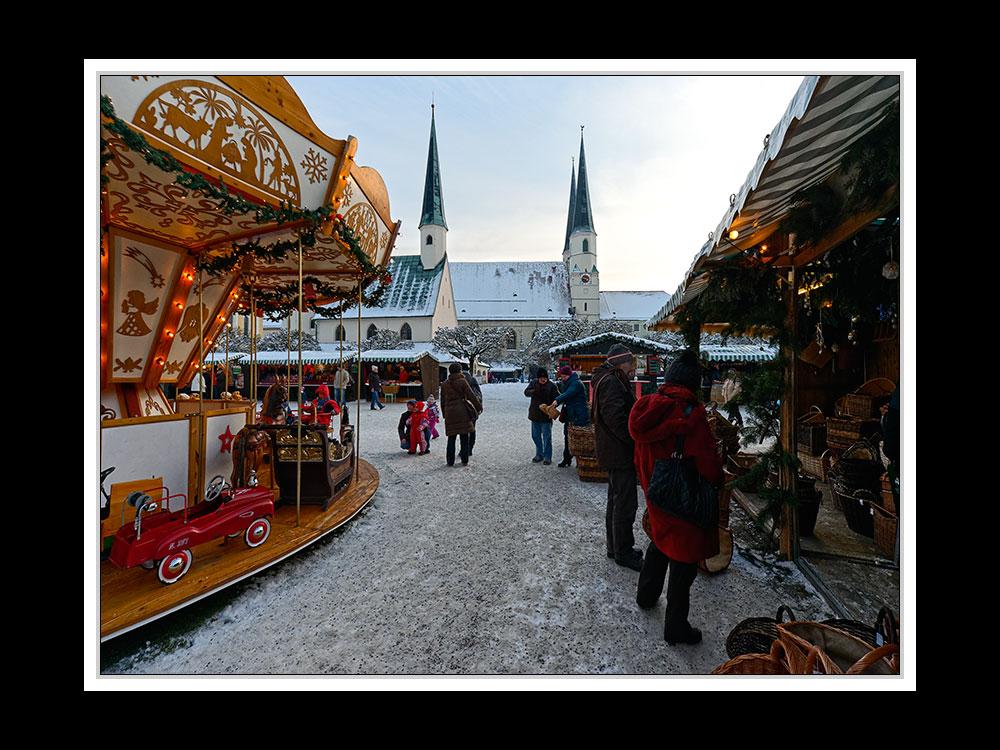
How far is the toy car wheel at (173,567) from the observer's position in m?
2.54

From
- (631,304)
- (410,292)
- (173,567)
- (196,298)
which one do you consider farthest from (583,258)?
(173,567)

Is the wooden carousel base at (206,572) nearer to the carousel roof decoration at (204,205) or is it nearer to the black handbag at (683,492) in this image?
the carousel roof decoration at (204,205)

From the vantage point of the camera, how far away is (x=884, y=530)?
3176mm

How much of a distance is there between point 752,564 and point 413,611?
2743mm

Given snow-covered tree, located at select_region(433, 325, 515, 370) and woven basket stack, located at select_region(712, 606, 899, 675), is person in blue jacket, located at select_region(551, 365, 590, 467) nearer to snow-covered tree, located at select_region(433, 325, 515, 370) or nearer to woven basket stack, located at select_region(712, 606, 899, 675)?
woven basket stack, located at select_region(712, 606, 899, 675)

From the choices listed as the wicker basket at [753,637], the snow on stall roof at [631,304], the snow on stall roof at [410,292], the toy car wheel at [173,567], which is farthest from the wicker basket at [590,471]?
the snow on stall roof at [631,304]

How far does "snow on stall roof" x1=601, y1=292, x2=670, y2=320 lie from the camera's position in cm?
5494

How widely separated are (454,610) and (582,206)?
5732 centimetres

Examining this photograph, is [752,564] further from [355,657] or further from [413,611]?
[355,657]

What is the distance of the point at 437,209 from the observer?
44125mm

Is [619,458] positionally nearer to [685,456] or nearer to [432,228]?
[685,456]

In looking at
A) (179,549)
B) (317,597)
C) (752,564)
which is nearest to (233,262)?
(179,549)

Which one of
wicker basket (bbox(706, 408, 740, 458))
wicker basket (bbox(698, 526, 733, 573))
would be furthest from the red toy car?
wicker basket (bbox(706, 408, 740, 458))

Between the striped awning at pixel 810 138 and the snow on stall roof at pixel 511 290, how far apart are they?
47.2m
